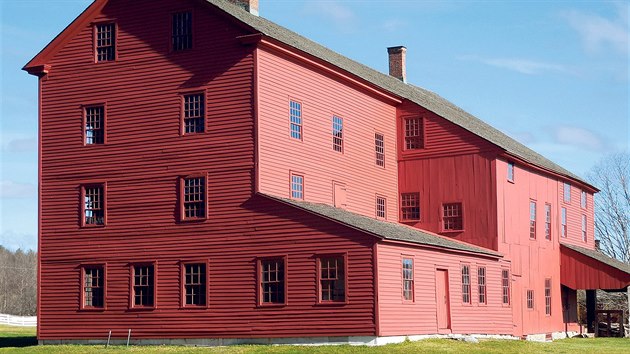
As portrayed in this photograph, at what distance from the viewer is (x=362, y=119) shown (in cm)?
4644

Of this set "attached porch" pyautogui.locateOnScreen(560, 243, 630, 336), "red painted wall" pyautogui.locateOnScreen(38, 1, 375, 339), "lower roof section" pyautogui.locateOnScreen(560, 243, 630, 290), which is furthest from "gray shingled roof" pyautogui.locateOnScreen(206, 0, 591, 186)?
"attached porch" pyautogui.locateOnScreen(560, 243, 630, 336)

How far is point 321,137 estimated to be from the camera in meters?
42.8

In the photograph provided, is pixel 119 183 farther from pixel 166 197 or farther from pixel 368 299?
pixel 368 299

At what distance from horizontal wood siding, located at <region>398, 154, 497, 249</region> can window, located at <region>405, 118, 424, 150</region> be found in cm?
72


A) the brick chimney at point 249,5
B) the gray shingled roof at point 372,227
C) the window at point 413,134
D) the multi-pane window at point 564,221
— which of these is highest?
the brick chimney at point 249,5

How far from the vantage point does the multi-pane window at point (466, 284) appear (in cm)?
4317

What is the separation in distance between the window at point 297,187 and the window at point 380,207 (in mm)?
7028

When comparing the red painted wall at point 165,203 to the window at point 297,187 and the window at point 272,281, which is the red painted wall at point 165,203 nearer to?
the window at point 272,281

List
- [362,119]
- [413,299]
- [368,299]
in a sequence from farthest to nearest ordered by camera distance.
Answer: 1. [362,119]
2. [413,299]
3. [368,299]

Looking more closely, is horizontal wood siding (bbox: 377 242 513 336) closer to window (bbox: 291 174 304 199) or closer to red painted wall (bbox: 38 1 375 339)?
red painted wall (bbox: 38 1 375 339)

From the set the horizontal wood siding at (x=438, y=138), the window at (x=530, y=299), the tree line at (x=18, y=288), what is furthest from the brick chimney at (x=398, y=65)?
the tree line at (x=18, y=288)

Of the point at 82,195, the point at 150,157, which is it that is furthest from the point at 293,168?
the point at 82,195

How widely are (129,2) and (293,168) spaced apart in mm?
9513

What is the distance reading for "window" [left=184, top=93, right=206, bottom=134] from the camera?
3997 centimetres
